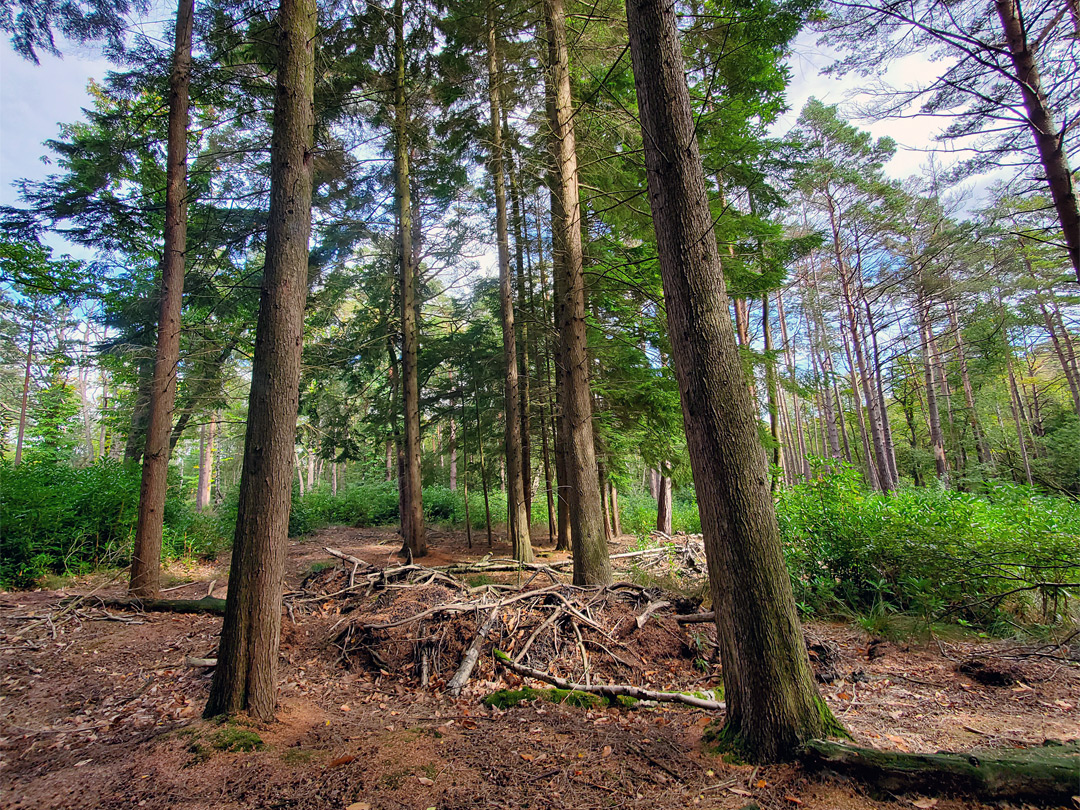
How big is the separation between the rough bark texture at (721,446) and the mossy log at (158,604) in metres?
6.92

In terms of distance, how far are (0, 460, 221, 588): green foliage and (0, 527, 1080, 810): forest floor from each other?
196 cm

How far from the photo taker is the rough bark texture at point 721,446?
2492mm

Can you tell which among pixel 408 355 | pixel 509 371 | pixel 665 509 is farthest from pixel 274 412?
pixel 665 509

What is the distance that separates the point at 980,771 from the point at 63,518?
12.2 meters

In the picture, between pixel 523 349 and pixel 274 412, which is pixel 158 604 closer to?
pixel 274 412

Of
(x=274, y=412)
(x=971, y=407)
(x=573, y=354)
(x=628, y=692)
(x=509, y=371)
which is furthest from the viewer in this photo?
(x=971, y=407)

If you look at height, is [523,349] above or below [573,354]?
above

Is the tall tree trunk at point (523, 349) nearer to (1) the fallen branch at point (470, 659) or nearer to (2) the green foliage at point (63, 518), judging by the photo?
(1) the fallen branch at point (470, 659)

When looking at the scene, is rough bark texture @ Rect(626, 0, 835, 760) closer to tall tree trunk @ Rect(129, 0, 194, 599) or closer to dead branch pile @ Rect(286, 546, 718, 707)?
dead branch pile @ Rect(286, 546, 718, 707)

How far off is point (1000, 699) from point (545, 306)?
10.7 m

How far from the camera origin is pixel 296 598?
6098 mm

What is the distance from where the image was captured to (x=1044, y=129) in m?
5.18

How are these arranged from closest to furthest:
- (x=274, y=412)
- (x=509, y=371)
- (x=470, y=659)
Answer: (x=274, y=412)
(x=470, y=659)
(x=509, y=371)

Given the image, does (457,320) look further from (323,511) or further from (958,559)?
(323,511)
